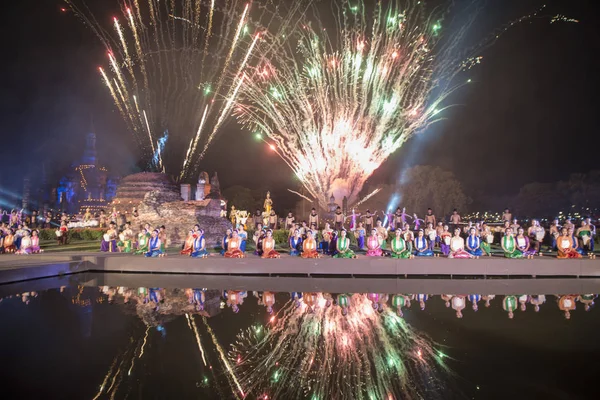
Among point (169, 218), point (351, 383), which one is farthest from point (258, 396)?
point (169, 218)

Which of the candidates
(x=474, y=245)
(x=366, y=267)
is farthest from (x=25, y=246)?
(x=474, y=245)

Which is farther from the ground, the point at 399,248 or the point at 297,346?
the point at 399,248

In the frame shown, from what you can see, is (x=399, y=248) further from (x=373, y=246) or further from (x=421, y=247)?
(x=421, y=247)

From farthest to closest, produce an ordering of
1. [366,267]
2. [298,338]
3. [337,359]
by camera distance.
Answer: [366,267]
[298,338]
[337,359]

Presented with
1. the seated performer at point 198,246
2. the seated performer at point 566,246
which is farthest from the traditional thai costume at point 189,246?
the seated performer at point 566,246

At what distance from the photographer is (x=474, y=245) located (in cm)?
1384

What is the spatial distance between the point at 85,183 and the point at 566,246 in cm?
7291

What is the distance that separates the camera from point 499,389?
4641 mm

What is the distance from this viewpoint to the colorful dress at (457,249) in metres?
13.7

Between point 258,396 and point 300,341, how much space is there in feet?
6.07

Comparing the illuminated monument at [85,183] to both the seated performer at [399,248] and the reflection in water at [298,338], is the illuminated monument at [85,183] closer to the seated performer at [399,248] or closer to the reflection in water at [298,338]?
the seated performer at [399,248]

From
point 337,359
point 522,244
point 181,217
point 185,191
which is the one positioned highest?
point 185,191

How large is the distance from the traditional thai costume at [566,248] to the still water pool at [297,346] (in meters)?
4.32

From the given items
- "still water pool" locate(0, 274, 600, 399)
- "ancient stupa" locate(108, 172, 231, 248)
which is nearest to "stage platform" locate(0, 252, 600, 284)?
"still water pool" locate(0, 274, 600, 399)
